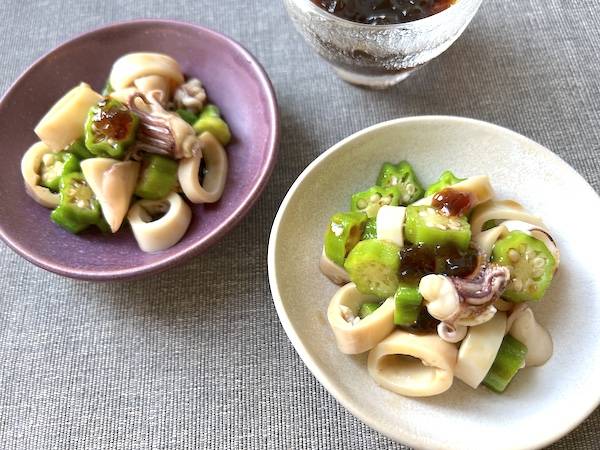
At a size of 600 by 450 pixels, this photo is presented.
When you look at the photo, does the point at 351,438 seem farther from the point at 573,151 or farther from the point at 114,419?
the point at 573,151

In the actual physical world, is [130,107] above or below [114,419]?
above

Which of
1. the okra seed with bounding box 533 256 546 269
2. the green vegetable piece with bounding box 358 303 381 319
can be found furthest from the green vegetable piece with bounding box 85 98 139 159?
the okra seed with bounding box 533 256 546 269

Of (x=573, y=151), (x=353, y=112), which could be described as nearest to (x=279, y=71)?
(x=353, y=112)

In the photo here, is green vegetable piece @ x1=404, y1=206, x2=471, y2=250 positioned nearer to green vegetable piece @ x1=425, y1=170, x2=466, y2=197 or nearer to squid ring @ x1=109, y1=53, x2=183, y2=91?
green vegetable piece @ x1=425, y1=170, x2=466, y2=197

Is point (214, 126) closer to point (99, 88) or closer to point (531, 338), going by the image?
point (99, 88)

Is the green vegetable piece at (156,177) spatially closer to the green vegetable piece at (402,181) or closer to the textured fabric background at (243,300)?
the textured fabric background at (243,300)

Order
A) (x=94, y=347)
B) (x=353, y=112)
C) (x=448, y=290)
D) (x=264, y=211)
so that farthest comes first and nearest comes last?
1. (x=353, y=112)
2. (x=264, y=211)
3. (x=94, y=347)
4. (x=448, y=290)

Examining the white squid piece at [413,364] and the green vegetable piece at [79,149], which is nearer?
the white squid piece at [413,364]

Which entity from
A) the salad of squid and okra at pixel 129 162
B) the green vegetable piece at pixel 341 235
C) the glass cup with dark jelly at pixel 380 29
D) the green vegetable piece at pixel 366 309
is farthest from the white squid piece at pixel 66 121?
the green vegetable piece at pixel 366 309

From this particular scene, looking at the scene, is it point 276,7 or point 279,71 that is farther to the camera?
point 276,7
